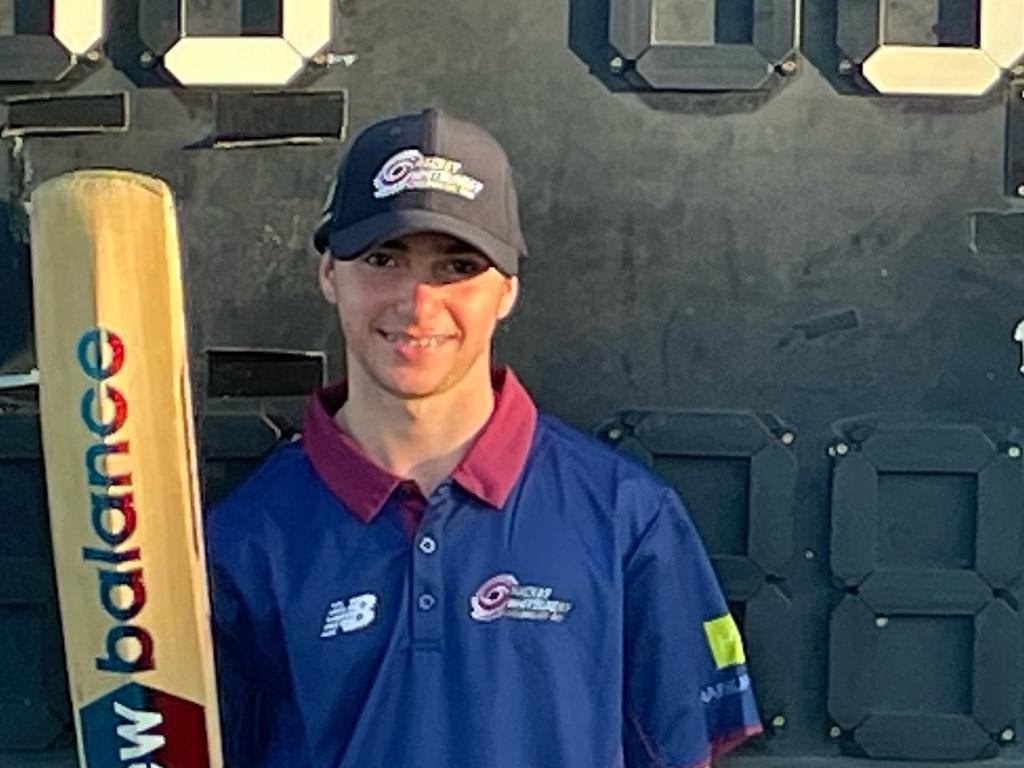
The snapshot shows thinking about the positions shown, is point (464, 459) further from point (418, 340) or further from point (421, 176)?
point (421, 176)

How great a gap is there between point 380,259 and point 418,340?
0.10 m

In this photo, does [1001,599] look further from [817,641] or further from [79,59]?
[79,59]

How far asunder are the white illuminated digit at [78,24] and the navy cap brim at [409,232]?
1.66 ft

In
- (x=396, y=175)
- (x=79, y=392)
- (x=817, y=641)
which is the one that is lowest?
(x=817, y=641)

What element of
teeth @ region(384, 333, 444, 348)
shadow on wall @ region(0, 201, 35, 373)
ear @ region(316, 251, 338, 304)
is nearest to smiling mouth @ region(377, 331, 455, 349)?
teeth @ region(384, 333, 444, 348)

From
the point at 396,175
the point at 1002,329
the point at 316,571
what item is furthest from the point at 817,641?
the point at 396,175

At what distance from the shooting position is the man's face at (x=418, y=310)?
170cm

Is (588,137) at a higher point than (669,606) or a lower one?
higher

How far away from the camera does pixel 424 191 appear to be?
1.69m

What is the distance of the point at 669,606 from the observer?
1778 mm

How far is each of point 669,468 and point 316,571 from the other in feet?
1.57

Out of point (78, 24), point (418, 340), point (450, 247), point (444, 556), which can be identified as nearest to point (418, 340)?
point (418, 340)

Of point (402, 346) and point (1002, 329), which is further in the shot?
point (1002, 329)

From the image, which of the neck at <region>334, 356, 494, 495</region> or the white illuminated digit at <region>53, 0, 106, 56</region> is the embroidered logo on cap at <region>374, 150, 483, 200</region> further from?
the white illuminated digit at <region>53, 0, 106, 56</region>
